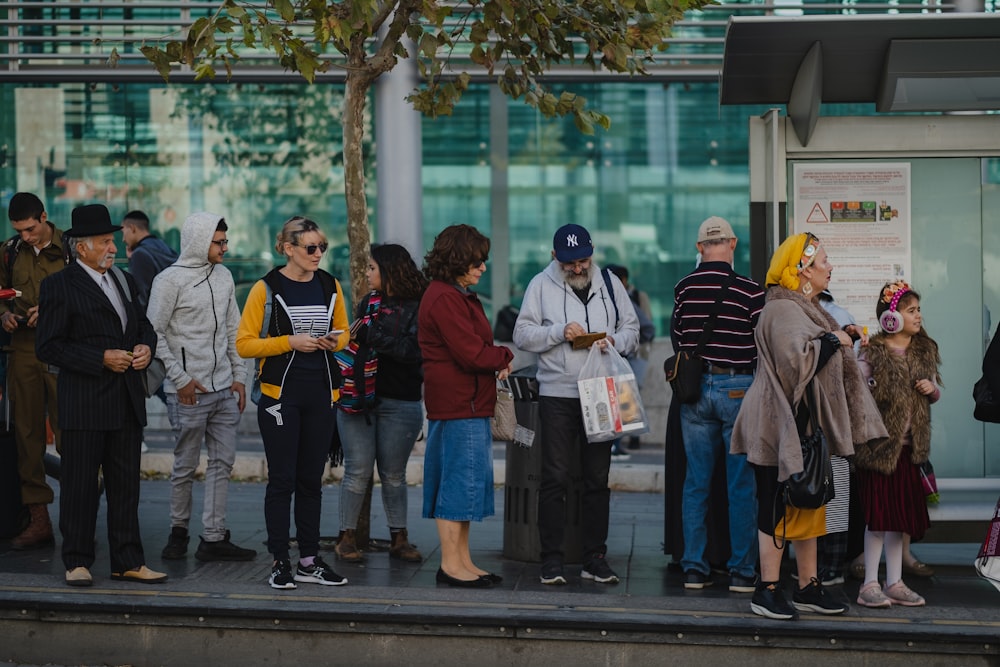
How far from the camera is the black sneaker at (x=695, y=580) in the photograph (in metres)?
7.50

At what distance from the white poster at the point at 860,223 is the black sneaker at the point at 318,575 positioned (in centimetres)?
346

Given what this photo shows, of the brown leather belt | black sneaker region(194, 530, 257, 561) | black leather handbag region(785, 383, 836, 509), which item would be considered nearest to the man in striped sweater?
the brown leather belt

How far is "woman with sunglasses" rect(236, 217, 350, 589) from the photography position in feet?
24.1

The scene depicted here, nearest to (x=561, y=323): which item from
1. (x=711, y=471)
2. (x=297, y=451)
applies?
(x=711, y=471)

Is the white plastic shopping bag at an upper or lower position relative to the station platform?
upper

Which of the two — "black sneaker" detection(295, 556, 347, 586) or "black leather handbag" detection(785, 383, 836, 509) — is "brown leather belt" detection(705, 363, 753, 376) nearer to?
"black leather handbag" detection(785, 383, 836, 509)

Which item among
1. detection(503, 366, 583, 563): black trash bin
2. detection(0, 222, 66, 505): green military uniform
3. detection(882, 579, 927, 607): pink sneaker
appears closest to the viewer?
detection(882, 579, 927, 607): pink sneaker

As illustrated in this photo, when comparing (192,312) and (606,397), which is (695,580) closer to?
(606,397)

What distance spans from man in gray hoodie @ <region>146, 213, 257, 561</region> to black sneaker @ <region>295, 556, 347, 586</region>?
0.78 metres

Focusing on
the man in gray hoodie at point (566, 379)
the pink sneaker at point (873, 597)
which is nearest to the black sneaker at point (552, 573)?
the man in gray hoodie at point (566, 379)

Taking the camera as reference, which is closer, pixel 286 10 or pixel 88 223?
pixel 286 10

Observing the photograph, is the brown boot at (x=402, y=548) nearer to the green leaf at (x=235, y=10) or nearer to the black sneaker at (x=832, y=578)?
the black sneaker at (x=832, y=578)

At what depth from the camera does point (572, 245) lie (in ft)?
25.1

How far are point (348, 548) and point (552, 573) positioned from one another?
54.5 inches
